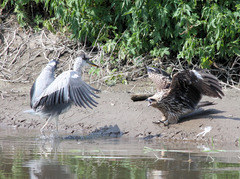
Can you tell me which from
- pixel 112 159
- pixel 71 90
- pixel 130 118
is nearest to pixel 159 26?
pixel 130 118

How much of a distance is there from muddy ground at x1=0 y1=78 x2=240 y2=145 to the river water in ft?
1.23

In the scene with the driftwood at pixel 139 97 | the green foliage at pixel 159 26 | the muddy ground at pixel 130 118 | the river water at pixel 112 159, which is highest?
the green foliage at pixel 159 26

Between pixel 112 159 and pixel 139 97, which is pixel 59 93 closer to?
pixel 139 97

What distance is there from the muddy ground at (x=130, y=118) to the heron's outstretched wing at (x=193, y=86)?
36cm

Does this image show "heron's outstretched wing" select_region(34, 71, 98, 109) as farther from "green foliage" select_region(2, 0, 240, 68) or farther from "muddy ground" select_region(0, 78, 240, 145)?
"green foliage" select_region(2, 0, 240, 68)

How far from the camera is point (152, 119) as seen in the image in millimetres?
6891

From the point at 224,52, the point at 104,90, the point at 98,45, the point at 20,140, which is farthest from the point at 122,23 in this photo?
the point at 20,140

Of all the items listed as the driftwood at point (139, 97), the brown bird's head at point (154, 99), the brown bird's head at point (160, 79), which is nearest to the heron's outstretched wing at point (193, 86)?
the brown bird's head at point (154, 99)

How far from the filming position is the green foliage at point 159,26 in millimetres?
7809

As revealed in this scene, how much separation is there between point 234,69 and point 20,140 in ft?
14.6

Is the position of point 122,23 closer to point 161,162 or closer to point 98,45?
point 98,45

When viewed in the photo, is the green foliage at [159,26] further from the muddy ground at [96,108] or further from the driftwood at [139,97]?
the driftwood at [139,97]

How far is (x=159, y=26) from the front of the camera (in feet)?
27.5

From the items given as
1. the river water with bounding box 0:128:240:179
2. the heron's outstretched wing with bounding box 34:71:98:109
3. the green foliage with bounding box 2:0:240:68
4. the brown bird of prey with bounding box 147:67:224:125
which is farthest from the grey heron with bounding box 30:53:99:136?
the green foliage with bounding box 2:0:240:68
